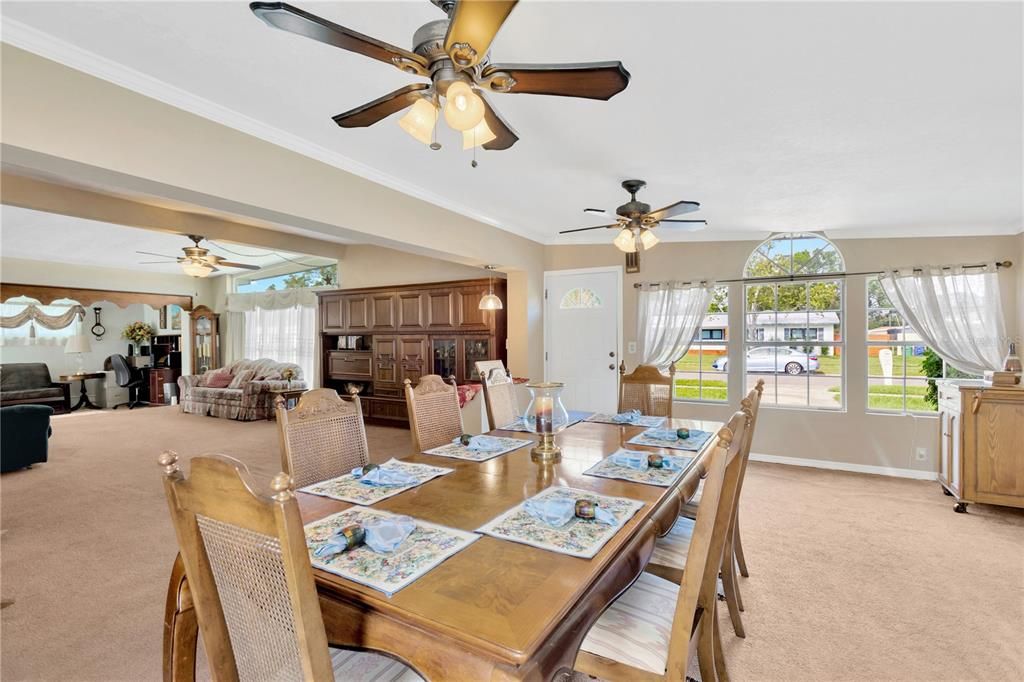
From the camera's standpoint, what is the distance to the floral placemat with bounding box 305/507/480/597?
1108 millimetres

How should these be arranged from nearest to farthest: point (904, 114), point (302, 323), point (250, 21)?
point (250, 21), point (904, 114), point (302, 323)

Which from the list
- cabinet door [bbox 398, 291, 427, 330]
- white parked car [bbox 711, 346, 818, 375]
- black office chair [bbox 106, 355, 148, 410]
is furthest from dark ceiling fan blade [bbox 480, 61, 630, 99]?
black office chair [bbox 106, 355, 148, 410]

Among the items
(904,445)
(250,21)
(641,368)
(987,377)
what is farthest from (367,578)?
(904,445)

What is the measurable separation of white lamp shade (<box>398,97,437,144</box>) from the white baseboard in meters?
4.74

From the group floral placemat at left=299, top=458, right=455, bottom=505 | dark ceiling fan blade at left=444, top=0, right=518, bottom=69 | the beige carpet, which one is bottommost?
the beige carpet

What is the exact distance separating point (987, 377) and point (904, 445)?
3.38ft

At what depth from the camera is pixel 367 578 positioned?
3.62 feet

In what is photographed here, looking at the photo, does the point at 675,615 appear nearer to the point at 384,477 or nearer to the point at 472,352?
the point at 384,477

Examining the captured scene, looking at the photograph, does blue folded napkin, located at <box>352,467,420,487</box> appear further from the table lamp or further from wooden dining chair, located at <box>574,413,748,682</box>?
the table lamp

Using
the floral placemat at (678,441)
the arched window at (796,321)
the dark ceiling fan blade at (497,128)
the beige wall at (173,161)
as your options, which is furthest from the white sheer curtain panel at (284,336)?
the dark ceiling fan blade at (497,128)

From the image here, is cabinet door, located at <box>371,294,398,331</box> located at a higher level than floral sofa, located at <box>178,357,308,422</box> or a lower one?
higher

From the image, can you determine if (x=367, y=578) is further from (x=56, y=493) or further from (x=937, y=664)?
(x=56, y=493)

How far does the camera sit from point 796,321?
4.91 m

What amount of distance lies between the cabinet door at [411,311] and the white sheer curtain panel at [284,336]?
2.24m
